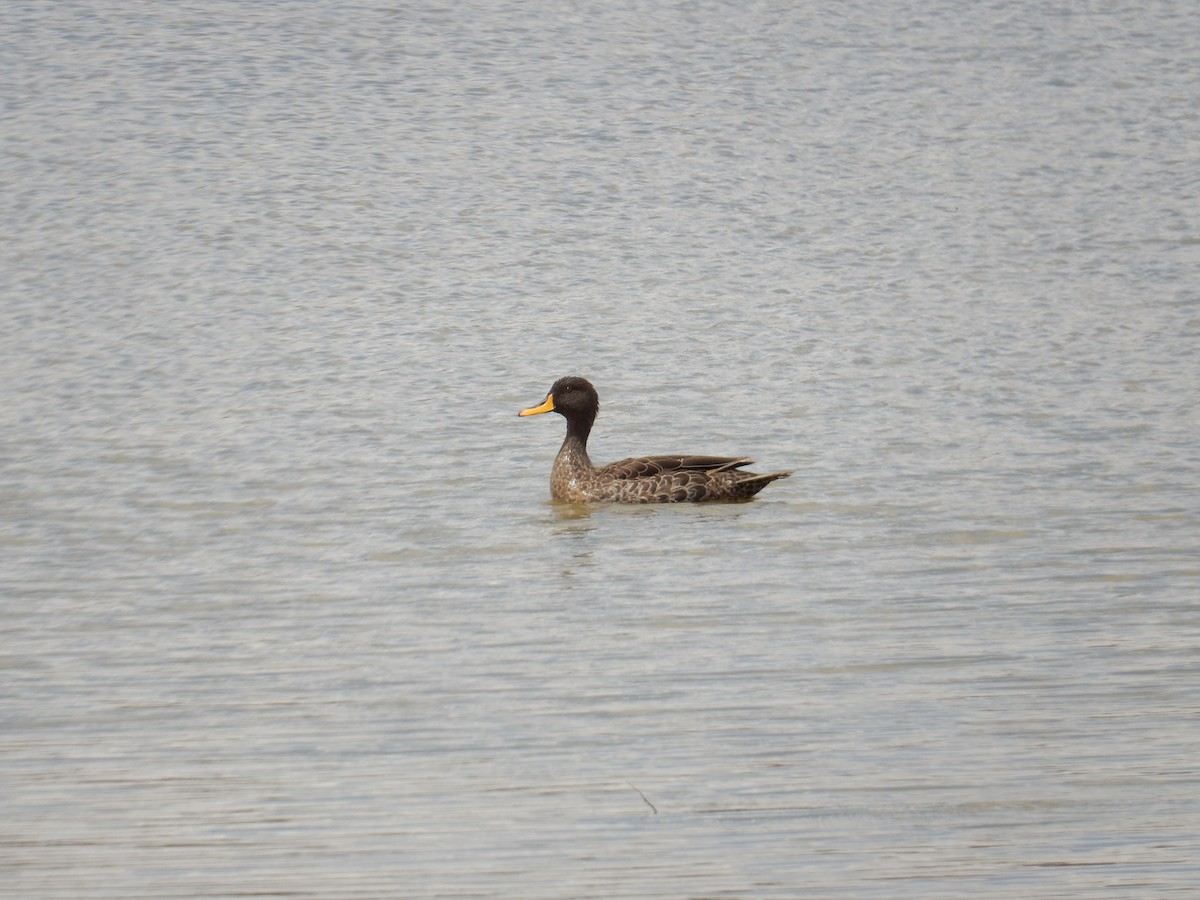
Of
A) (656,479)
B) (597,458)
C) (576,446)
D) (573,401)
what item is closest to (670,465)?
(656,479)

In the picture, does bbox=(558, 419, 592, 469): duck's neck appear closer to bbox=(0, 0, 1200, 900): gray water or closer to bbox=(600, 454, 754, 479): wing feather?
bbox=(600, 454, 754, 479): wing feather

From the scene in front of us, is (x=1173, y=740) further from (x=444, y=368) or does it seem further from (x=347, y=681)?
(x=444, y=368)

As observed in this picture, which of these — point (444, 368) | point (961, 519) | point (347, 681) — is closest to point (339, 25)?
point (444, 368)

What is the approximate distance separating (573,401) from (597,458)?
0.86 m

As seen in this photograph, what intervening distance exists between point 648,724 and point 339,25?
27.0m

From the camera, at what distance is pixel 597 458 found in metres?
13.5

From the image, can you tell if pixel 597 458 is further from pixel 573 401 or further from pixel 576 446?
pixel 576 446

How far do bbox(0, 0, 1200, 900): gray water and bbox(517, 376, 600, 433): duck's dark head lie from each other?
0.50 metres

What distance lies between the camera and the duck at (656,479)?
38.1ft

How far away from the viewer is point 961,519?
34.3ft

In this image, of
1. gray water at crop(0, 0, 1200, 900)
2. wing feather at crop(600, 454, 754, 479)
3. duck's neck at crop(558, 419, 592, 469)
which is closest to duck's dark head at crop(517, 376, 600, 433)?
duck's neck at crop(558, 419, 592, 469)

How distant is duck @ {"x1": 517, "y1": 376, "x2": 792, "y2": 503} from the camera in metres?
11.6

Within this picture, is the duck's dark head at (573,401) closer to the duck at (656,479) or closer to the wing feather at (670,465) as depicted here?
the duck at (656,479)

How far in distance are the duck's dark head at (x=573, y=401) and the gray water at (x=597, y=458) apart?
495 mm
